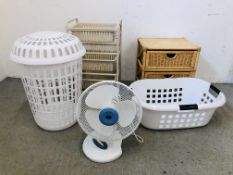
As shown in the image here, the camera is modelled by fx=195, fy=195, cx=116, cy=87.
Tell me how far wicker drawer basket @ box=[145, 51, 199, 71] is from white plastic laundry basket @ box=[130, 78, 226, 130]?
10 centimetres

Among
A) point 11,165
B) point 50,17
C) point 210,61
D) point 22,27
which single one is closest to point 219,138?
point 210,61

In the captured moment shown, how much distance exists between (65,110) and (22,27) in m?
1.11

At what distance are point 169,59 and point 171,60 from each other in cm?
2

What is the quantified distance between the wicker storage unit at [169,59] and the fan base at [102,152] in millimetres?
662

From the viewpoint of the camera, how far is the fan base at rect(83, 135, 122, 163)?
1.09 metres

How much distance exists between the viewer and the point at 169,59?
154 cm

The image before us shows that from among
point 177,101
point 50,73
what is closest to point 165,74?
point 177,101

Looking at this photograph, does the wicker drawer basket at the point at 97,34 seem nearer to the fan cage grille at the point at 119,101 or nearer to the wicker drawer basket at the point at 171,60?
the wicker drawer basket at the point at 171,60

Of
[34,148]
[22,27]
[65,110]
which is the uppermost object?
[22,27]

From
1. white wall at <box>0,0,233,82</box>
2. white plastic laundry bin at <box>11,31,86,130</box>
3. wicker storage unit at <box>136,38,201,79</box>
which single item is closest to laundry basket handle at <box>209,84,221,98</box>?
wicker storage unit at <box>136,38,201,79</box>

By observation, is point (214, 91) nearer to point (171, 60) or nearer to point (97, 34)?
point (171, 60)

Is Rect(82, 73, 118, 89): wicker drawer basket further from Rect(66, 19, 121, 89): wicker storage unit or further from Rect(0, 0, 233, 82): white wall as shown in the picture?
Rect(0, 0, 233, 82): white wall

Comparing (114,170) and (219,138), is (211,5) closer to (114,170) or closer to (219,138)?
(219,138)

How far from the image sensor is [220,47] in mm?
1869
